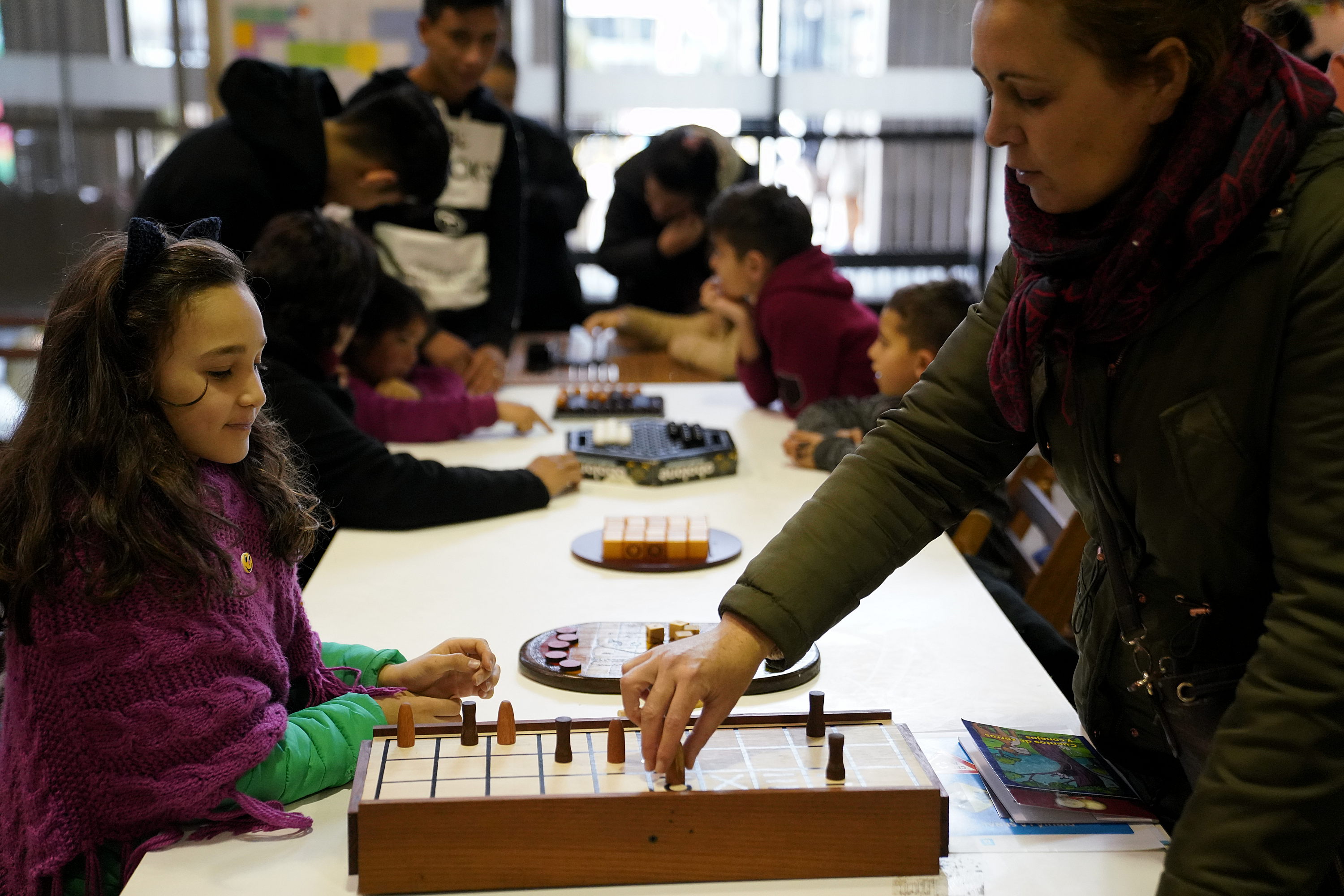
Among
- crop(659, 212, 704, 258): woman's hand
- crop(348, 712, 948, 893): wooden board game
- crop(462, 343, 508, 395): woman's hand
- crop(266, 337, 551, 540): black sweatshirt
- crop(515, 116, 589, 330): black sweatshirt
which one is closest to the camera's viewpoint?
crop(348, 712, 948, 893): wooden board game

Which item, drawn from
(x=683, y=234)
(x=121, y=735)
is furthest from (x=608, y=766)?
(x=683, y=234)

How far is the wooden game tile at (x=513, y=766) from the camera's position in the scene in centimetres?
104

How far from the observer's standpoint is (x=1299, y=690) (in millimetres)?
835

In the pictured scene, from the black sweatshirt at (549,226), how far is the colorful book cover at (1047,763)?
10.9 feet

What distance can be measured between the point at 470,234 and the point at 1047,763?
9.05 ft

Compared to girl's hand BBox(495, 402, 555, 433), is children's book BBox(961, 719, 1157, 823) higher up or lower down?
higher up

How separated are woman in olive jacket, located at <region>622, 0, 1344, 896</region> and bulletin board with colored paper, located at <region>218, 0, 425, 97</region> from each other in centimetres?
455

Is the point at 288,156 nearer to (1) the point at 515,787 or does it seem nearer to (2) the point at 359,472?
(2) the point at 359,472

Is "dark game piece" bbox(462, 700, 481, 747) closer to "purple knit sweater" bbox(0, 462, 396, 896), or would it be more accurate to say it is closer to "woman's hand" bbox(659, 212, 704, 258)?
"purple knit sweater" bbox(0, 462, 396, 896)

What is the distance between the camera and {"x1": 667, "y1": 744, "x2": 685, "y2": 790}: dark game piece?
1.02m

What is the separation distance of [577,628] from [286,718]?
0.46m

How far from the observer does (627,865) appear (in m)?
1.01

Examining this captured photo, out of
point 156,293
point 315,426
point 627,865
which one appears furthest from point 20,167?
point 627,865

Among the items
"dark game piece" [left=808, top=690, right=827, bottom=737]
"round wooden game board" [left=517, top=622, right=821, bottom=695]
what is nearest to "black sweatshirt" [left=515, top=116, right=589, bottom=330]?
"round wooden game board" [left=517, top=622, right=821, bottom=695]
